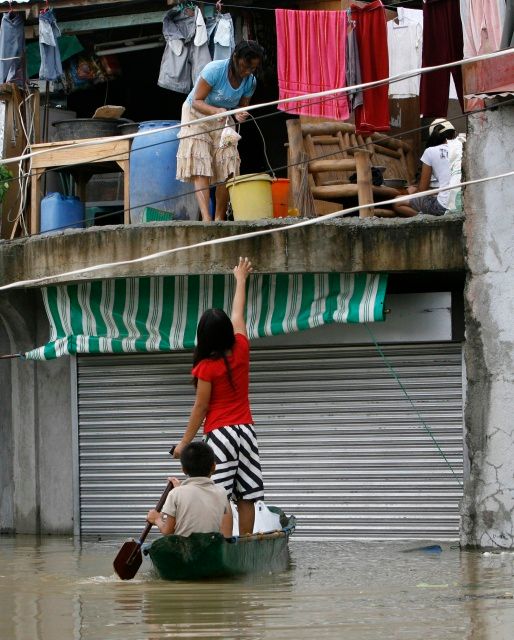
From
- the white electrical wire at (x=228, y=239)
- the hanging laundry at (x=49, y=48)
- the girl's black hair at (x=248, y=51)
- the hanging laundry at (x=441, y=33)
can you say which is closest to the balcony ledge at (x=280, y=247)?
the white electrical wire at (x=228, y=239)

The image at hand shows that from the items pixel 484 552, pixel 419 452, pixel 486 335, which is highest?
pixel 486 335

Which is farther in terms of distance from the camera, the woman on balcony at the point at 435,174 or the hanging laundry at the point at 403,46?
the hanging laundry at the point at 403,46

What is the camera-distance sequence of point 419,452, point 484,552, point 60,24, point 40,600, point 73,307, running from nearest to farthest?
point 40,600
point 484,552
point 419,452
point 73,307
point 60,24

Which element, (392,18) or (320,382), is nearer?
(320,382)

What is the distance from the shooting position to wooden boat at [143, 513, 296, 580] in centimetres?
860

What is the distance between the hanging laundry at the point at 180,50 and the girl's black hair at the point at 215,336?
5.21 meters

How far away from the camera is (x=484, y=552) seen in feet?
37.5

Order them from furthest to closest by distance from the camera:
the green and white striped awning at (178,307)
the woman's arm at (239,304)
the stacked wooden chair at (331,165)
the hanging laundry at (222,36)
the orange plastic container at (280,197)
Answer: the hanging laundry at (222,36), the orange plastic container at (280,197), the stacked wooden chair at (331,165), the green and white striped awning at (178,307), the woman's arm at (239,304)

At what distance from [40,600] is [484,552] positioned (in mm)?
4332

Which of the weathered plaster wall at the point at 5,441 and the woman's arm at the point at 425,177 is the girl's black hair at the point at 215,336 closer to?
the woman's arm at the point at 425,177

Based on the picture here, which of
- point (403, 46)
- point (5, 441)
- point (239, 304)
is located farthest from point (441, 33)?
point (5, 441)

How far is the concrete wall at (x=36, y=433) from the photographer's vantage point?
1413cm

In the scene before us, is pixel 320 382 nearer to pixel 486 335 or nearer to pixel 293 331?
pixel 293 331

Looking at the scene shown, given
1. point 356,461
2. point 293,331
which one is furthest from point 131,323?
point 356,461
